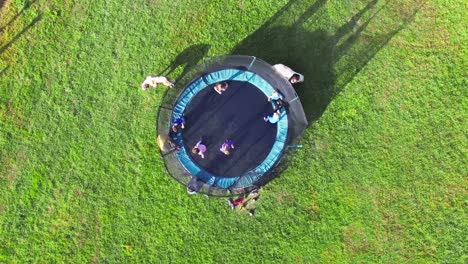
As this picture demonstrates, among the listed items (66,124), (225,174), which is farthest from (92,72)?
(225,174)

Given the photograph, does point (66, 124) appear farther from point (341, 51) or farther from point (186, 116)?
point (341, 51)

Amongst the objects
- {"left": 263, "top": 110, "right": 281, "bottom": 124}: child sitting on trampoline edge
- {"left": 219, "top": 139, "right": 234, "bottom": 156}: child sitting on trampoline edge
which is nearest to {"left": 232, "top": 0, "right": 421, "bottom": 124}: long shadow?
{"left": 263, "top": 110, "right": 281, "bottom": 124}: child sitting on trampoline edge

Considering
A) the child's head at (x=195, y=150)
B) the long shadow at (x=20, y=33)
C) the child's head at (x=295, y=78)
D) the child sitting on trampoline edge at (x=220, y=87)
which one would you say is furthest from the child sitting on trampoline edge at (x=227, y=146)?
the long shadow at (x=20, y=33)

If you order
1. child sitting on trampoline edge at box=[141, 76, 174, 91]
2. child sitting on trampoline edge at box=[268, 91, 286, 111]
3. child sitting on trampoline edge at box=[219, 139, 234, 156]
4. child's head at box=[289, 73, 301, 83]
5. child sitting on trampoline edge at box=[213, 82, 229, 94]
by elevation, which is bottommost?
child sitting on trampoline edge at box=[219, 139, 234, 156]

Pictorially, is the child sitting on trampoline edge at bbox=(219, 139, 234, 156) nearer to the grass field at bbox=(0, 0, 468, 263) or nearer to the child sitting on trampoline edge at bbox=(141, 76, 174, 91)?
the grass field at bbox=(0, 0, 468, 263)

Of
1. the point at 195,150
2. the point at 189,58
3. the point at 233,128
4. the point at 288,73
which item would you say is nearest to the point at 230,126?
the point at 233,128

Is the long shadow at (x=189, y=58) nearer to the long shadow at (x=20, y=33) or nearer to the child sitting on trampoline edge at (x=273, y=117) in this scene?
the child sitting on trampoline edge at (x=273, y=117)
